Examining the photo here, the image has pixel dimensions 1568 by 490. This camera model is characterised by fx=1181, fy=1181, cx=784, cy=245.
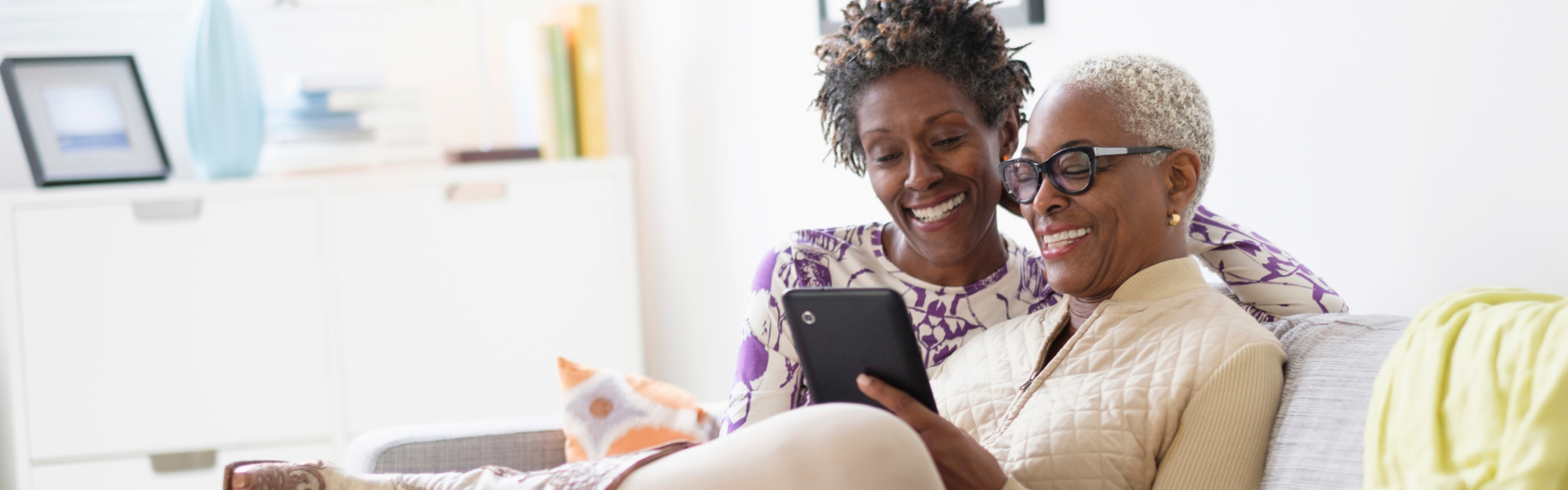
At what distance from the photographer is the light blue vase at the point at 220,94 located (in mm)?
2529

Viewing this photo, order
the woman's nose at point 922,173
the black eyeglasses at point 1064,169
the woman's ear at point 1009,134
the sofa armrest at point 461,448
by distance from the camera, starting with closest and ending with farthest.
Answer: the black eyeglasses at point 1064,169, the woman's nose at point 922,173, the woman's ear at point 1009,134, the sofa armrest at point 461,448

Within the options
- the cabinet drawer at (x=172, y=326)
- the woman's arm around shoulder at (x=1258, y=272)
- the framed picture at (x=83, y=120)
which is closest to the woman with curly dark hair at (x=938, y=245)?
the woman's arm around shoulder at (x=1258, y=272)

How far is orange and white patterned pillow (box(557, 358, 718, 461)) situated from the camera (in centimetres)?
170

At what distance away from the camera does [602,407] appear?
1738 mm

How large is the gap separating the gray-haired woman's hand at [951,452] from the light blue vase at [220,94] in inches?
78.8

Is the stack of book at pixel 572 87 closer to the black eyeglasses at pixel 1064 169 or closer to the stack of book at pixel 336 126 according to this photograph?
the stack of book at pixel 336 126

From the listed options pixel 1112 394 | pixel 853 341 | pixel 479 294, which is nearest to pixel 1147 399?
pixel 1112 394

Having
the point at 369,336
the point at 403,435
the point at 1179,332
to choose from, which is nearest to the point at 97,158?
the point at 369,336

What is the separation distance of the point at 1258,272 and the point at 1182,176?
0.44ft

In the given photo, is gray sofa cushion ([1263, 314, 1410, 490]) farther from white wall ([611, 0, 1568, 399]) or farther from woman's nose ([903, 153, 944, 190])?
woman's nose ([903, 153, 944, 190])

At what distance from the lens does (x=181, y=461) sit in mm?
2539

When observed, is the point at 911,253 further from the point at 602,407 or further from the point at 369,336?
the point at 369,336

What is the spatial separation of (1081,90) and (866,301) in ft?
1.01

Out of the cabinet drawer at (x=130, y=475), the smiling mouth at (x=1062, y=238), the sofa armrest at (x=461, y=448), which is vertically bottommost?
the cabinet drawer at (x=130, y=475)
